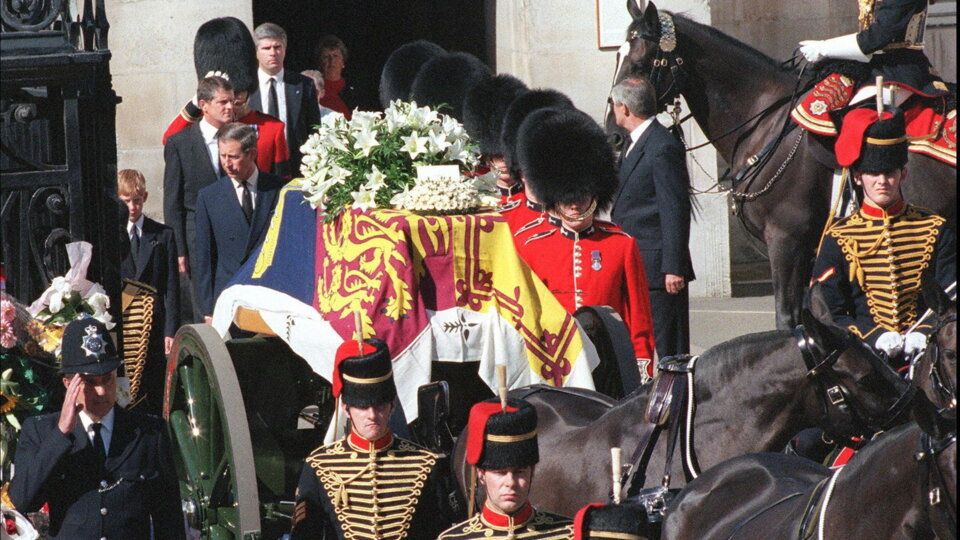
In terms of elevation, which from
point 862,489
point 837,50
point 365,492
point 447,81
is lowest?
point 365,492

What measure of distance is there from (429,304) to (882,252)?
6.03ft

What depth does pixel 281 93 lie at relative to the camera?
1056cm

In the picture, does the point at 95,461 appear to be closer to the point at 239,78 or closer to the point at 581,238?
the point at 581,238

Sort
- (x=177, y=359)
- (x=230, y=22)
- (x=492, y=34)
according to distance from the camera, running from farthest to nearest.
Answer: (x=492, y=34), (x=230, y=22), (x=177, y=359)

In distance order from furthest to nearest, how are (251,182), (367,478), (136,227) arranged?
(136,227) < (251,182) < (367,478)

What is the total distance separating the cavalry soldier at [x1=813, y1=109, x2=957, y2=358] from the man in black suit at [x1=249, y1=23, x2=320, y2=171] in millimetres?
4464

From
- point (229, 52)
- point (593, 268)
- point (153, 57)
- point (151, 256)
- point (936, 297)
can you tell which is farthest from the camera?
point (153, 57)

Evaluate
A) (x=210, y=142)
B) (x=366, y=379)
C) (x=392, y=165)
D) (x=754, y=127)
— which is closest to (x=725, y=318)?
(x=754, y=127)

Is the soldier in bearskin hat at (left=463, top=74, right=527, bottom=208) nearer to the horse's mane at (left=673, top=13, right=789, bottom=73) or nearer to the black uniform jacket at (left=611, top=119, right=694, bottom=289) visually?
the black uniform jacket at (left=611, top=119, right=694, bottom=289)

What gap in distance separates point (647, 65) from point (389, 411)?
4.84 meters

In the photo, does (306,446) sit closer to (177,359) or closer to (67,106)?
(177,359)

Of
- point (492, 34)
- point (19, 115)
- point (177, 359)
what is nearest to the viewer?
point (19, 115)

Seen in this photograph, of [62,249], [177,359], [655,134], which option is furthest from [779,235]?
[62,249]

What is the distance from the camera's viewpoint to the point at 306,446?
7.68 m
